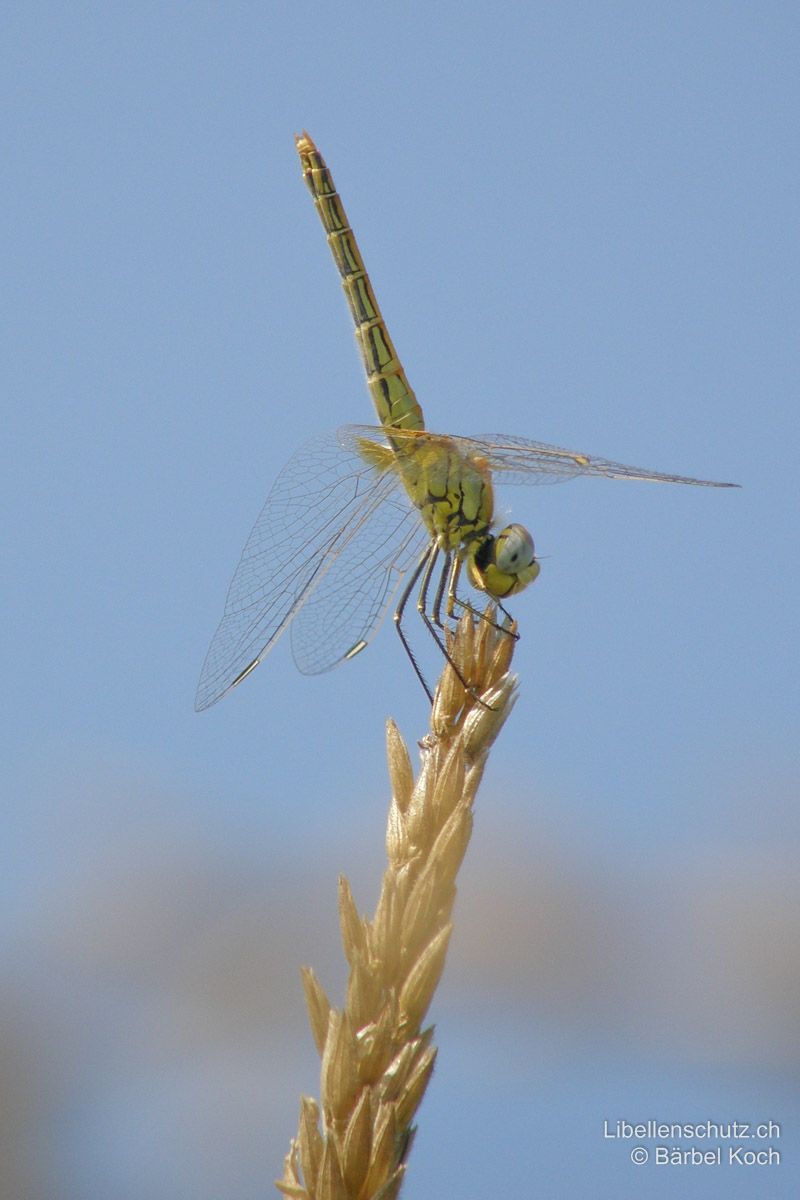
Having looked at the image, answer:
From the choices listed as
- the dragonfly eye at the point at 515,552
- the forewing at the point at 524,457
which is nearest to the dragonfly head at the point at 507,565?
the dragonfly eye at the point at 515,552

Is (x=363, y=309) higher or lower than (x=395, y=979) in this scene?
higher

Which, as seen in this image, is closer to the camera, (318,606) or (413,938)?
(413,938)

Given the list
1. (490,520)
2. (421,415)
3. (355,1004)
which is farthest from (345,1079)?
(421,415)

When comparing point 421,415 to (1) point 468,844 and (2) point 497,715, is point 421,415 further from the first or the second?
(1) point 468,844

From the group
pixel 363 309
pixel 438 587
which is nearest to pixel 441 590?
pixel 438 587

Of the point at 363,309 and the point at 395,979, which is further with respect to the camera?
the point at 363,309

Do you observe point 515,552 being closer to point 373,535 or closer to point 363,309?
point 373,535
